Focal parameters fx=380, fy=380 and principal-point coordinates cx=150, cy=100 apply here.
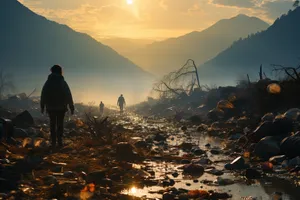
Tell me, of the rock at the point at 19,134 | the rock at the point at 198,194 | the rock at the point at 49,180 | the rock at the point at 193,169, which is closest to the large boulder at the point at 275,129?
the rock at the point at 193,169

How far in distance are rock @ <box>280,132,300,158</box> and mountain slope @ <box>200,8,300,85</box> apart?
12820 cm

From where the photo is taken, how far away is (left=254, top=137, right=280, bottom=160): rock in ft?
26.0

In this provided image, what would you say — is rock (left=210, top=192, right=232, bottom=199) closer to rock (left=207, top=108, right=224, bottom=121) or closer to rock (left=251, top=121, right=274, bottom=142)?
rock (left=251, top=121, right=274, bottom=142)

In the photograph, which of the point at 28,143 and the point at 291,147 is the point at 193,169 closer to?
the point at 291,147

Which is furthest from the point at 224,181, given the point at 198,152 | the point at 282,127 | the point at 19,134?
the point at 19,134

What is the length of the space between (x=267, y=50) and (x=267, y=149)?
524ft

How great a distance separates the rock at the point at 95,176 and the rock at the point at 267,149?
12.3 feet

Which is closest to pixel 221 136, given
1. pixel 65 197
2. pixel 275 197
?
pixel 275 197

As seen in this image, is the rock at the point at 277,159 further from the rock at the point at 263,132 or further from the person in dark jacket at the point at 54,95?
the person in dark jacket at the point at 54,95

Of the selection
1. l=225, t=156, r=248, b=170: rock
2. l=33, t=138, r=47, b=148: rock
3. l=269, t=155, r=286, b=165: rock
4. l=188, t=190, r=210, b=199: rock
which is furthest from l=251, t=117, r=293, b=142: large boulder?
l=33, t=138, r=47, b=148: rock

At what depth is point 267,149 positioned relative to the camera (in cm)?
809

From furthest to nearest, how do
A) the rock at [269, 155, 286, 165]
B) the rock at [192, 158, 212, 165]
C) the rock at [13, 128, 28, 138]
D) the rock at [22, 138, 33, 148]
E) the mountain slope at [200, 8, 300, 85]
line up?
the mountain slope at [200, 8, 300, 85], the rock at [13, 128, 28, 138], the rock at [22, 138, 33, 148], the rock at [192, 158, 212, 165], the rock at [269, 155, 286, 165]

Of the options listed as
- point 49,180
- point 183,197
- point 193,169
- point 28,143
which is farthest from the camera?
A: point 28,143

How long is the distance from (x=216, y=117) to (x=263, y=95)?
147 inches
